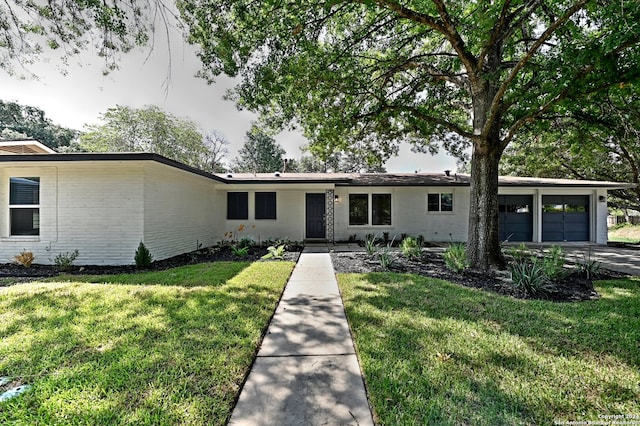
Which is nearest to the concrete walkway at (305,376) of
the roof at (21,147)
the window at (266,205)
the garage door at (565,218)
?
the window at (266,205)

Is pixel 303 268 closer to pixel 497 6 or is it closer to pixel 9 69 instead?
pixel 497 6

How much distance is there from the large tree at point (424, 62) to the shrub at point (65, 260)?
19.2ft

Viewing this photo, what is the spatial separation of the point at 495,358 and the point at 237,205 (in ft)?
36.9

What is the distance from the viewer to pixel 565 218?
12719mm

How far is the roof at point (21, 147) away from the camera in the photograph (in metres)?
10.1

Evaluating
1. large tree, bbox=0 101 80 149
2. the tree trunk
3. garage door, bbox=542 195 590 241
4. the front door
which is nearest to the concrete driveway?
the tree trunk

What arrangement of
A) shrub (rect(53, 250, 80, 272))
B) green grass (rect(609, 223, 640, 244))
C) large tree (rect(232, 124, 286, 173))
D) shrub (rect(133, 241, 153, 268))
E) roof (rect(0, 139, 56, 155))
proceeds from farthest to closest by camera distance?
1. large tree (rect(232, 124, 286, 173))
2. green grass (rect(609, 223, 640, 244))
3. roof (rect(0, 139, 56, 155))
4. shrub (rect(133, 241, 153, 268))
5. shrub (rect(53, 250, 80, 272))

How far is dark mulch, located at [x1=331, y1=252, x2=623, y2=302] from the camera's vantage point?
4953mm

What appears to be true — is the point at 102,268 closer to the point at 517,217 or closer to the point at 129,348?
the point at 129,348

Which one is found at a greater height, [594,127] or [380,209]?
[594,127]

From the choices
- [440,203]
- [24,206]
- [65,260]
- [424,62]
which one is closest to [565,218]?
Result: [440,203]

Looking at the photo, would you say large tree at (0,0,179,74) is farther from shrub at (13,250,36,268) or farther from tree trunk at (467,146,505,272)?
tree trunk at (467,146,505,272)

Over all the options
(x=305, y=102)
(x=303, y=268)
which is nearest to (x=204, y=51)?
(x=305, y=102)

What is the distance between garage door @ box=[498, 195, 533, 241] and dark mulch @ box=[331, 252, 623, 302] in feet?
20.7
